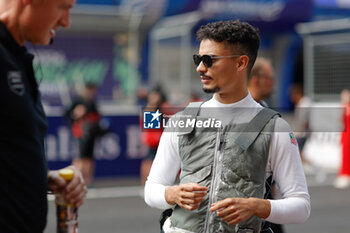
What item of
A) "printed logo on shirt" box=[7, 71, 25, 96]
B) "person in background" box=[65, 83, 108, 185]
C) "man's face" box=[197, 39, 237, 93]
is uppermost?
"printed logo on shirt" box=[7, 71, 25, 96]

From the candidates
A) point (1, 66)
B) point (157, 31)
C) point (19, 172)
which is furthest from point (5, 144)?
point (157, 31)

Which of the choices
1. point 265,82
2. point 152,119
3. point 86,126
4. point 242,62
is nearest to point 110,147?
point 86,126

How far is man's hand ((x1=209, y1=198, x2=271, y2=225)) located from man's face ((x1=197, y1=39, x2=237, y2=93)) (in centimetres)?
44

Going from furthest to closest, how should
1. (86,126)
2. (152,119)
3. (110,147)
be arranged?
(110,147)
(86,126)
(152,119)

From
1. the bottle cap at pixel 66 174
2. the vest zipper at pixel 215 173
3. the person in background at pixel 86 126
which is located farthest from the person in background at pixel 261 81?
the person in background at pixel 86 126

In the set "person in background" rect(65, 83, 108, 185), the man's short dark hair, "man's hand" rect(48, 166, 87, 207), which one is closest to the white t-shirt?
the man's short dark hair

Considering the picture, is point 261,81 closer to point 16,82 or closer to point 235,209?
point 235,209

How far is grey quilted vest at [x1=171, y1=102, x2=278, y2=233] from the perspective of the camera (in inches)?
87.2

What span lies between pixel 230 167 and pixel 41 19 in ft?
2.93

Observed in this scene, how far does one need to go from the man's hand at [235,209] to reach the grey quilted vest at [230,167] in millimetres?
63

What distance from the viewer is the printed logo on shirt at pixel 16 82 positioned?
5.59ft

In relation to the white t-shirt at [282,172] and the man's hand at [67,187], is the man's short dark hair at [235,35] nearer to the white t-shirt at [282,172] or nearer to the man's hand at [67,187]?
the white t-shirt at [282,172]

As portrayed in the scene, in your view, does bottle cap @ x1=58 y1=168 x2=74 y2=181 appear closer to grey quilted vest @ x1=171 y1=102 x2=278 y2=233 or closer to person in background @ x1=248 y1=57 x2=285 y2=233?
grey quilted vest @ x1=171 y1=102 x2=278 y2=233

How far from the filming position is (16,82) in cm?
172
